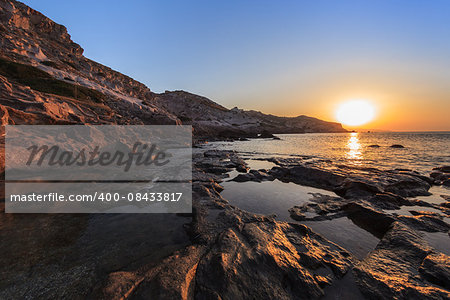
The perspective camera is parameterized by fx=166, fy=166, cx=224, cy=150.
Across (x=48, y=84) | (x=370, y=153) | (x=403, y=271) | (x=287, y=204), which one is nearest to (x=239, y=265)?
(x=403, y=271)

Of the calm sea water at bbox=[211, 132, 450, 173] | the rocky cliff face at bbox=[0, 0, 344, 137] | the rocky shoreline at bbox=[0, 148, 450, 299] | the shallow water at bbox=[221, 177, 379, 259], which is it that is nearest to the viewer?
the rocky shoreline at bbox=[0, 148, 450, 299]

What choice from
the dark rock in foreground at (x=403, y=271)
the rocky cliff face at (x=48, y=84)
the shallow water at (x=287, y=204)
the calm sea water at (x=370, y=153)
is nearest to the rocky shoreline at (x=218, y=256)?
the dark rock in foreground at (x=403, y=271)

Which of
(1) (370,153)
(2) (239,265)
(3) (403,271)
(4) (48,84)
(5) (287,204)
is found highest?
(4) (48,84)

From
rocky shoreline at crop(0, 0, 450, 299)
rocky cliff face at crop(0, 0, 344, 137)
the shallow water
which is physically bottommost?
the shallow water

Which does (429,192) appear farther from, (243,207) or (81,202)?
(81,202)

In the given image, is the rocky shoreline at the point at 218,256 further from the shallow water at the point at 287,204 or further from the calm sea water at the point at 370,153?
the calm sea water at the point at 370,153

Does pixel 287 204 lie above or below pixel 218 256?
below

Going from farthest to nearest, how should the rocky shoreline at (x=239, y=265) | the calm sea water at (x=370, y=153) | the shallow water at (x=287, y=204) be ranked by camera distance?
the calm sea water at (x=370, y=153) < the shallow water at (x=287, y=204) < the rocky shoreline at (x=239, y=265)

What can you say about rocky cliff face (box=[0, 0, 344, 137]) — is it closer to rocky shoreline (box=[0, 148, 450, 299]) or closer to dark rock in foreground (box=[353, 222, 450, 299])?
rocky shoreline (box=[0, 148, 450, 299])

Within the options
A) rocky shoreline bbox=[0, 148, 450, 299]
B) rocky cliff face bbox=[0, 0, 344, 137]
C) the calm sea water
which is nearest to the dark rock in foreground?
rocky shoreline bbox=[0, 148, 450, 299]

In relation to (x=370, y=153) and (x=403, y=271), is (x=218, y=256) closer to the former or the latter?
(x=403, y=271)

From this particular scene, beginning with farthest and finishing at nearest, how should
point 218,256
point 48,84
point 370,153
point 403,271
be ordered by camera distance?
1. point 370,153
2. point 48,84
3. point 403,271
4. point 218,256

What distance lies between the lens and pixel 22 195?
8086 millimetres

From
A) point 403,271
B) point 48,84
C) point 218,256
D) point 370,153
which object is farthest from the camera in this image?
point 370,153
